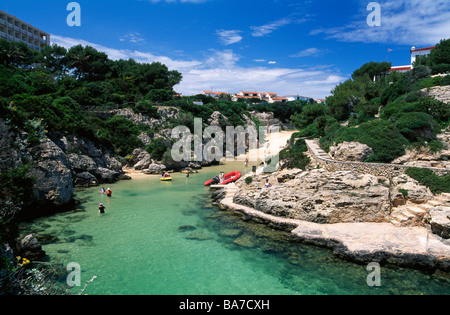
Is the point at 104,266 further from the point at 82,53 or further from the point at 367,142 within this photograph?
the point at 82,53

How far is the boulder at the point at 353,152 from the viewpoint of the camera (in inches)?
724

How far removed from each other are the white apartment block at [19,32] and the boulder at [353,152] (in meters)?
62.4

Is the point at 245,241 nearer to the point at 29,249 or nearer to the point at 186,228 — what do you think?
the point at 186,228

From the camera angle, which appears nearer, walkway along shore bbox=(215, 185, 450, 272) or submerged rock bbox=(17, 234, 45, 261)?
walkway along shore bbox=(215, 185, 450, 272)

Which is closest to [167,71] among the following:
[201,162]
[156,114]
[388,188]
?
[156,114]

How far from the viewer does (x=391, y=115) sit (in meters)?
23.3

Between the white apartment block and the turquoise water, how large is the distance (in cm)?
5297

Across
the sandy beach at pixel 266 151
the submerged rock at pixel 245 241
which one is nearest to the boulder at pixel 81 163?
the sandy beach at pixel 266 151

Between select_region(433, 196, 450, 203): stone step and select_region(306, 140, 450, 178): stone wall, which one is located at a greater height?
select_region(306, 140, 450, 178): stone wall

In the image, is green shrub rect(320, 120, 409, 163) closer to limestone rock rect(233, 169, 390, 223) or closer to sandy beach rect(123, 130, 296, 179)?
limestone rock rect(233, 169, 390, 223)

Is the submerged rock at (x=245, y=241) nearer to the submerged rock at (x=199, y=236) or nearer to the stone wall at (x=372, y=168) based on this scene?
the submerged rock at (x=199, y=236)

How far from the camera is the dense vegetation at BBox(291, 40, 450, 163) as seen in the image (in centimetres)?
1866

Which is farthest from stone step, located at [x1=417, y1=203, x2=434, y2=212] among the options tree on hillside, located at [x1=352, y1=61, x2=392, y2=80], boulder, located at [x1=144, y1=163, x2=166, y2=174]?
tree on hillside, located at [x1=352, y1=61, x2=392, y2=80]

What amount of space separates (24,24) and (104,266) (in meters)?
66.1
